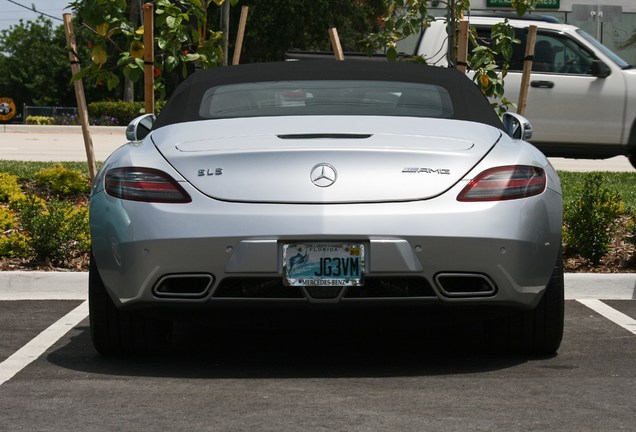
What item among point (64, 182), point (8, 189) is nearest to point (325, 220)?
→ point (8, 189)

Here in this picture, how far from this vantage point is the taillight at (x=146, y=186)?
548 centimetres

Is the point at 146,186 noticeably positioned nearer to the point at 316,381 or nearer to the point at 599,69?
→ the point at 316,381

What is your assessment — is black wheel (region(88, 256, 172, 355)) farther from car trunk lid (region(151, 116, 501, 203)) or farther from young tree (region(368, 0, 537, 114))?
young tree (region(368, 0, 537, 114))

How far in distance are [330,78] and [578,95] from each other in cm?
937

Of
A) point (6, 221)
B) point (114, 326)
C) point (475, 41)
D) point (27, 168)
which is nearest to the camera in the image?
point (114, 326)

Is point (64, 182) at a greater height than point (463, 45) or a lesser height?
lesser

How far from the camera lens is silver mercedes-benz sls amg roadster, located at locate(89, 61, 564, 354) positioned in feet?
17.5

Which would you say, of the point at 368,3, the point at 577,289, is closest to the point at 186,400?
the point at 577,289

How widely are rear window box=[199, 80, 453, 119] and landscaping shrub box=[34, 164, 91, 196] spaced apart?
544 cm

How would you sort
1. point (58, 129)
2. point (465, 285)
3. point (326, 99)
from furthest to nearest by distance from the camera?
point (58, 129), point (326, 99), point (465, 285)

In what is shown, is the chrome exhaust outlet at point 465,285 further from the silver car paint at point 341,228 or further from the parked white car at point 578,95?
the parked white car at point 578,95

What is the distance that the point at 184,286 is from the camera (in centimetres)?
554

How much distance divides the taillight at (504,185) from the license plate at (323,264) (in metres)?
0.51

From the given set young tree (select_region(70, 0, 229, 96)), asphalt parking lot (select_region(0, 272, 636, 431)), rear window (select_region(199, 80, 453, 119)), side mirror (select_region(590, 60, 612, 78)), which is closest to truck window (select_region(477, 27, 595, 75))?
side mirror (select_region(590, 60, 612, 78))
